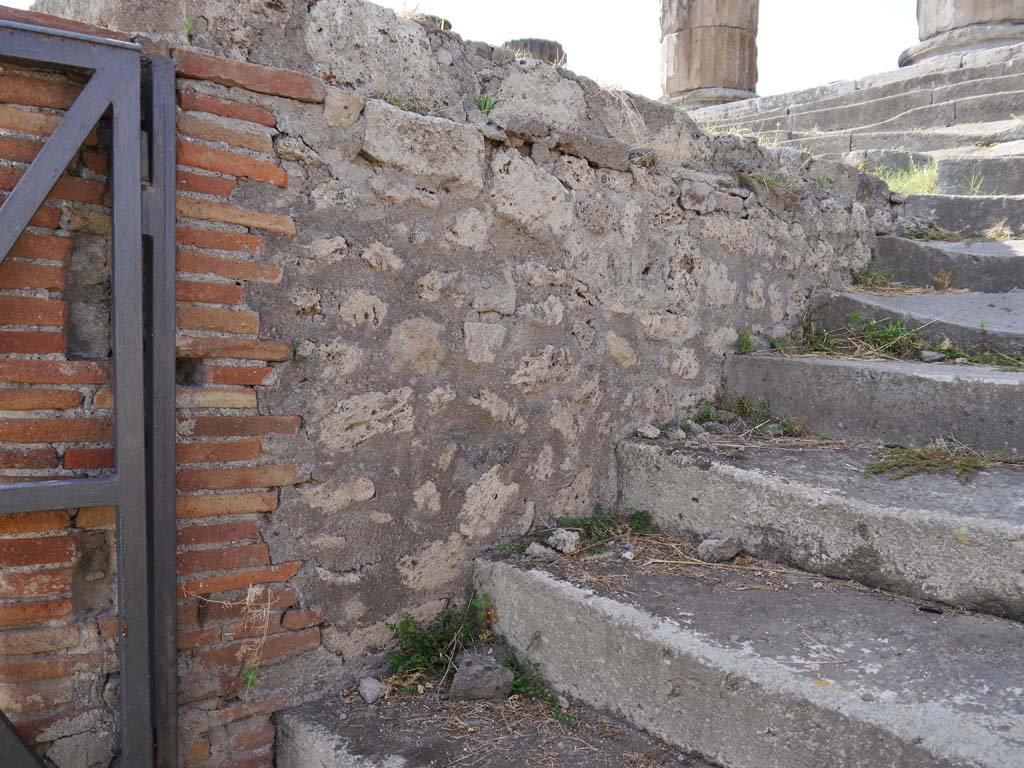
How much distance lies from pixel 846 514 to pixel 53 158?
2.20 metres

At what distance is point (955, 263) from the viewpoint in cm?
382

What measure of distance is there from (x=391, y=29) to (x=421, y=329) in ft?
2.93

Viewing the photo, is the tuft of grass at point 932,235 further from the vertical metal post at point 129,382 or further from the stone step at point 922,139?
the vertical metal post at point 129,382

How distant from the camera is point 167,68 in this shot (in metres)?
1.80

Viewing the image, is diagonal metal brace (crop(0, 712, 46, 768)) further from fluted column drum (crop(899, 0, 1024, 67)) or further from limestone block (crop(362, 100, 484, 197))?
fluted column drum (crop(899, 0, 1024, 67))

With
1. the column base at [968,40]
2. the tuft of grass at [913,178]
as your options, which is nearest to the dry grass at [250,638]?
the tuft of grass at [913,178]

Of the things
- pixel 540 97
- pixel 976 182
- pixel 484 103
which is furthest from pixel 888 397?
pixel 976 182

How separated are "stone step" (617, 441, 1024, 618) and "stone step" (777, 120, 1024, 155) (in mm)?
3907

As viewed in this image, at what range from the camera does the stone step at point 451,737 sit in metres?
1.92

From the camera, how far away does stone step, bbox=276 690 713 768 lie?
192 centimetres

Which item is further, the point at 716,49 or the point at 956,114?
the point at 716,49

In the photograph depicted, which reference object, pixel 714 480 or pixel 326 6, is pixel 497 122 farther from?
pixel 714 480

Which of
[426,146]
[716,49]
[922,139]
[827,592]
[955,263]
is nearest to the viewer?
[827,592]

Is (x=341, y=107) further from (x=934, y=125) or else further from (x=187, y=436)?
(x=934, y=125)
